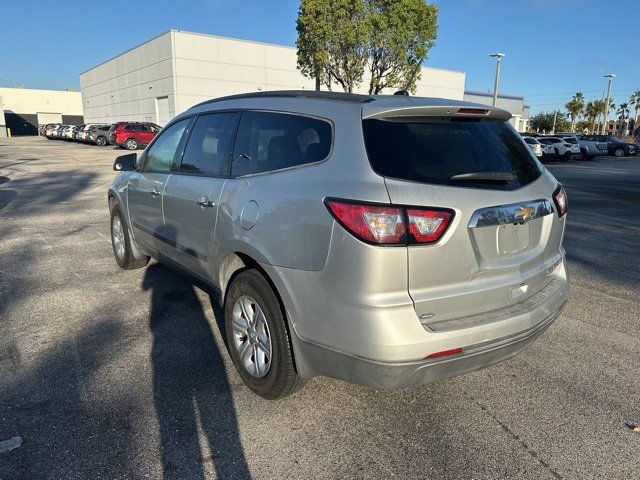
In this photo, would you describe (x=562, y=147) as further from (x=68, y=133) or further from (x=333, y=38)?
(x=68, y=133)

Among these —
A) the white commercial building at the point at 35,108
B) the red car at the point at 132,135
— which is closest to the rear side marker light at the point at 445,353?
the red car at the point at 132,135

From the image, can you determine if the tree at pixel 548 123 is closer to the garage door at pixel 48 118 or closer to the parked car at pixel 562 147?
the parked car at pixel 562 147

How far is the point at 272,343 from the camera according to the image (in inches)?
108

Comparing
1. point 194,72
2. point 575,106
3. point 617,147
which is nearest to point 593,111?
point 575,106

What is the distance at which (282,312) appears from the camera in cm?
269

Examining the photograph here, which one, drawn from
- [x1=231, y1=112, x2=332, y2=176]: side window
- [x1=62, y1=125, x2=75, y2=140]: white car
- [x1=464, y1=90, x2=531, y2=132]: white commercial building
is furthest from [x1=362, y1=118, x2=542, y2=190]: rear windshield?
[x1=464, y1=90, x2=531, y2=132]: white commercial building

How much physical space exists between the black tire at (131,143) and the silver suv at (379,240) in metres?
31.0

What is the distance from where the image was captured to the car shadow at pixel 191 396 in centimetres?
240

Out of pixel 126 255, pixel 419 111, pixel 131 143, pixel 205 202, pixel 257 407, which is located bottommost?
pixel 257 407

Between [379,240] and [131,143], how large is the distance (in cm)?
3265

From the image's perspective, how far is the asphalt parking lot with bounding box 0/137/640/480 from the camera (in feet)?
7.85

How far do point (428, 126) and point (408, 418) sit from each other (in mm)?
1667

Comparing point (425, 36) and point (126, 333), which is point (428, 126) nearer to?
point (126, 333)

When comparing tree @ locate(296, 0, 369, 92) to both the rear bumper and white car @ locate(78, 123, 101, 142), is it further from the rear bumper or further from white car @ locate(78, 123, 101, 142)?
white car @ locate(78, 123, 101, 142)
